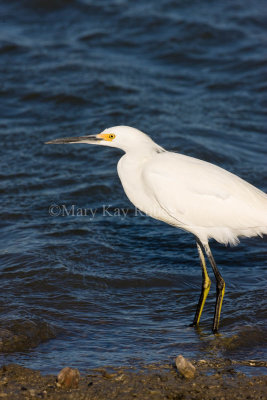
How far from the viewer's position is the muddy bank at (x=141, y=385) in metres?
4.49

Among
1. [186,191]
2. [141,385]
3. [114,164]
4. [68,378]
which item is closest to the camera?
[68,378]

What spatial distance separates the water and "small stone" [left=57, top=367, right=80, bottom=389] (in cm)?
46

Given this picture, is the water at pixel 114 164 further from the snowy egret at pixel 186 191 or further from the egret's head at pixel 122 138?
the egret's head at pixel 122 138

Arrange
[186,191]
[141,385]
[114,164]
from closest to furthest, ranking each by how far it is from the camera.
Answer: [141,385]
[186,191]
[114,164]

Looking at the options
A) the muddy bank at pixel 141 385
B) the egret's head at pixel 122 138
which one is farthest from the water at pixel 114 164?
the egret's head at pixel 122 138

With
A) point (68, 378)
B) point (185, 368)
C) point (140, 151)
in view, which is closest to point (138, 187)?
point (140, 151)

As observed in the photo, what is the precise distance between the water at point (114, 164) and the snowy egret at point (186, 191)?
2.66 ft

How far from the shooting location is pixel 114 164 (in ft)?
34.7

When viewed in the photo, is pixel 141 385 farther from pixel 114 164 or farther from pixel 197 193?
pixel 114 164

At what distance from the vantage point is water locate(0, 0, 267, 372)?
580 cm

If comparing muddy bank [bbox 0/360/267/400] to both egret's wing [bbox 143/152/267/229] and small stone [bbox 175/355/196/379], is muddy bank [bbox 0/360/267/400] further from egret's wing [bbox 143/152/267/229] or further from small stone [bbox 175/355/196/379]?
egret's wing [bbox 143/152/267/229]

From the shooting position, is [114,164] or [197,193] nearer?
[197,193]

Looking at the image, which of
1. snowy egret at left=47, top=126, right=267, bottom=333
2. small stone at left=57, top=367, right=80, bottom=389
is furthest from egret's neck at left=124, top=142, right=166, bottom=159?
small stone at left=57, top=367, right=80, bottom=389

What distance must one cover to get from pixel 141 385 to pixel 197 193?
2069mm
